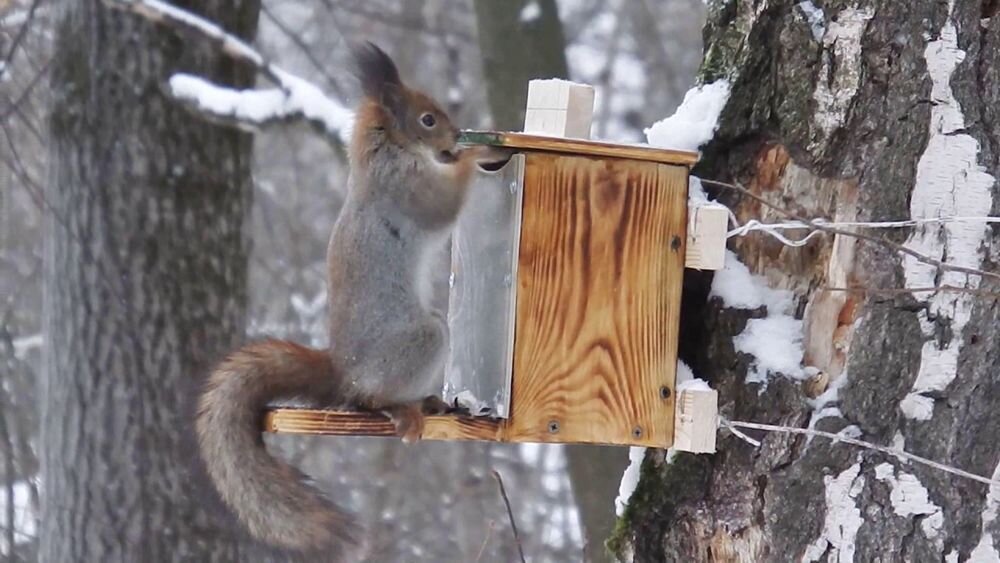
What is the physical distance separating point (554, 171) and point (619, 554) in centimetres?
82

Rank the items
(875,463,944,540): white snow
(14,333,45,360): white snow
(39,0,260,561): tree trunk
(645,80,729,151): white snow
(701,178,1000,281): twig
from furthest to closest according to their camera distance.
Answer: (14,333,45,360): white snow < (39,0,260,561): tree trunk < (645,80,729,151): white snow < (875,463,944,540): white snow < (701,178,1000,281): twig

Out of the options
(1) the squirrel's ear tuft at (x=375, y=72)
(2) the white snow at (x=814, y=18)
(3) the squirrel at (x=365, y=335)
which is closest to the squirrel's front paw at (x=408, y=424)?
(3) the squirrel at (x=365, y=335)

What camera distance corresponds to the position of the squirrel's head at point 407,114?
2576mm

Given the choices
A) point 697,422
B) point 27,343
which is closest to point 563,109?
point 697,422

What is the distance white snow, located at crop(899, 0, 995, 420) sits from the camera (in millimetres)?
2111

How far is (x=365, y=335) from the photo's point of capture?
2.45m

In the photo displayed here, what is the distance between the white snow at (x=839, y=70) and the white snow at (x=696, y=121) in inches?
9.5

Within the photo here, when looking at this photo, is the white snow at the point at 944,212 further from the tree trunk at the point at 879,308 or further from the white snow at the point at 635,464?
the white snow at the point at 635,464

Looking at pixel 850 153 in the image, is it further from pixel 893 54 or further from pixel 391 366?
pixel 391 366

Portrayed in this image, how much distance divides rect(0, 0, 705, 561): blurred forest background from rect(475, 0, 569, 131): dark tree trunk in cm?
53

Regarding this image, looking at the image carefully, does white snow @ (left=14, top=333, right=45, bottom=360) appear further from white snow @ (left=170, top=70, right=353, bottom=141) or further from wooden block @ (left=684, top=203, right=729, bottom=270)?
wooden block @ (left=684, top=203, right=729, bottom=270)

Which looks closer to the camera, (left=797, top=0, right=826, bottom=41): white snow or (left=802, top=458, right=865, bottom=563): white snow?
(left=802, top=458, right=865, bottom=563): white snow

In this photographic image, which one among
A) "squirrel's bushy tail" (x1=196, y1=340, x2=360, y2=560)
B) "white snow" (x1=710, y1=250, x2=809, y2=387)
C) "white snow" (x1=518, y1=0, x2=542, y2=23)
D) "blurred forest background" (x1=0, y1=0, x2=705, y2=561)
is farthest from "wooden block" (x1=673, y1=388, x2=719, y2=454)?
"blurred forest background" (x1=0, y1=0, x2=705, y2=561)

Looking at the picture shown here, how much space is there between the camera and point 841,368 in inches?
86.3
